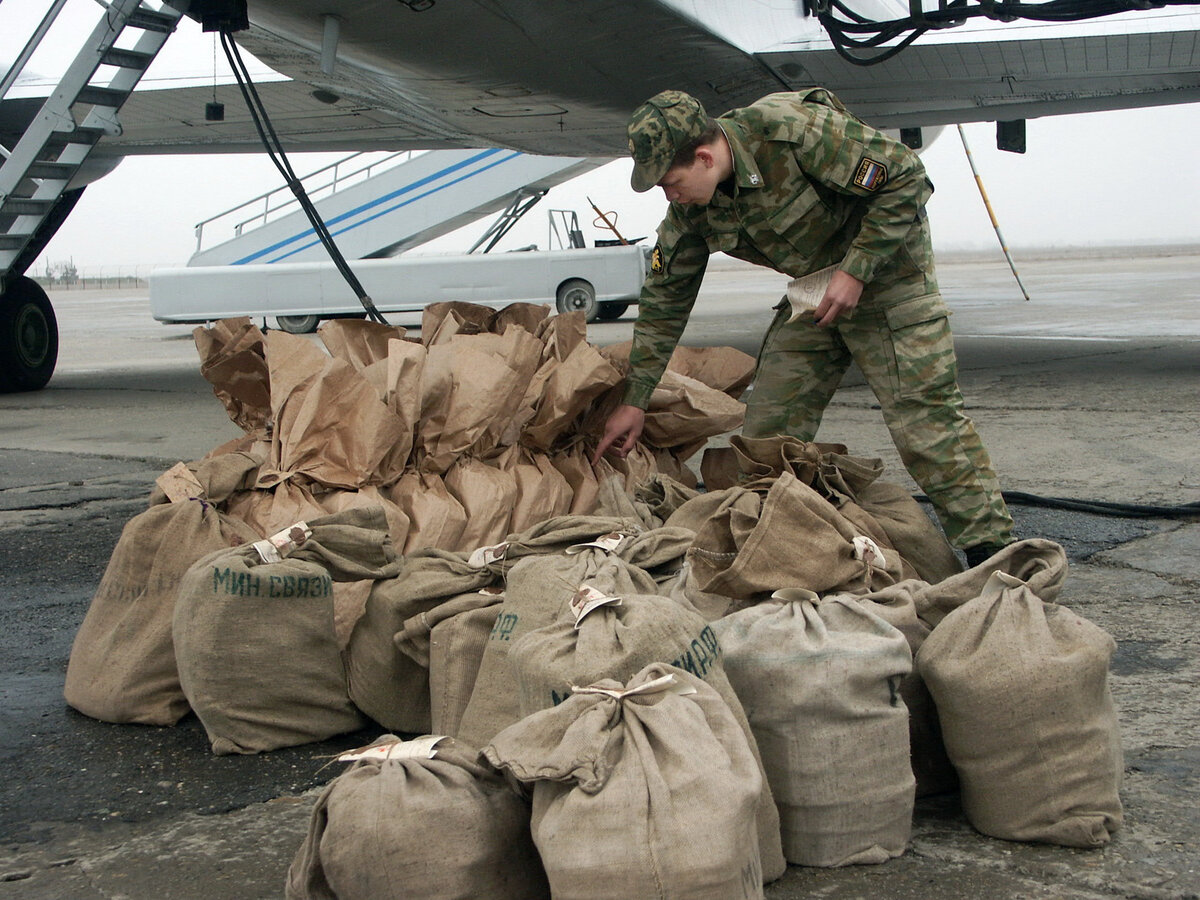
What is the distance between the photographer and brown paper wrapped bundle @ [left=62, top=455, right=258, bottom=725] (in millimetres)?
2707

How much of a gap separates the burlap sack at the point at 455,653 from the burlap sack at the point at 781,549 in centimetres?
44

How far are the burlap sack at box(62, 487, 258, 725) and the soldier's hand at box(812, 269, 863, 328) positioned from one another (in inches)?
63.5

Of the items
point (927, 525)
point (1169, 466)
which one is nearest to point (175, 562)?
point (927, 525)

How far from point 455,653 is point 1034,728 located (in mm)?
1083

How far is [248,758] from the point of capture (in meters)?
2.51

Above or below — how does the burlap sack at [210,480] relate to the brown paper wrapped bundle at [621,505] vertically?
above

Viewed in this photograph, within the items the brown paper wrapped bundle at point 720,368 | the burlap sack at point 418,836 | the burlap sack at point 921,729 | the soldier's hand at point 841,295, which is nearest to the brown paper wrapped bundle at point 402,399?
the brown paper wrapped bundle at point 720,368

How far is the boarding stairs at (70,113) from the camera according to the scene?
21.1ft

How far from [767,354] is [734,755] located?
201cm

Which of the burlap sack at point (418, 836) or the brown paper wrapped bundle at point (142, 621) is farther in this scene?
the brown paper wrapped bundle at point (142, 621)

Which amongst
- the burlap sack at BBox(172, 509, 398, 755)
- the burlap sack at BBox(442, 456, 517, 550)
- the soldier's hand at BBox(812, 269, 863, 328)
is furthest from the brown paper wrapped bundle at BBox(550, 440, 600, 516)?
the burlap sack at BBox(172, 509, 398, 755)

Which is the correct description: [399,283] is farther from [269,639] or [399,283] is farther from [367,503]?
[269,639]

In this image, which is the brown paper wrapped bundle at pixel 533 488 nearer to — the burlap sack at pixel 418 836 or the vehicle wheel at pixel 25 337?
the burlap sack at pixel 418 836

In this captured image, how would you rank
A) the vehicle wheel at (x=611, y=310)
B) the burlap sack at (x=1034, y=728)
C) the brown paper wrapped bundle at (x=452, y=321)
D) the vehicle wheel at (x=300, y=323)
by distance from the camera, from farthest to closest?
the vehicle wheel at (x=300, y=323) → the vehicle wheel at (x=611, y=310) → the brown paper wrapped bundle at (x=452, y=321) → the burlap sack at (x=1034, y=728)
